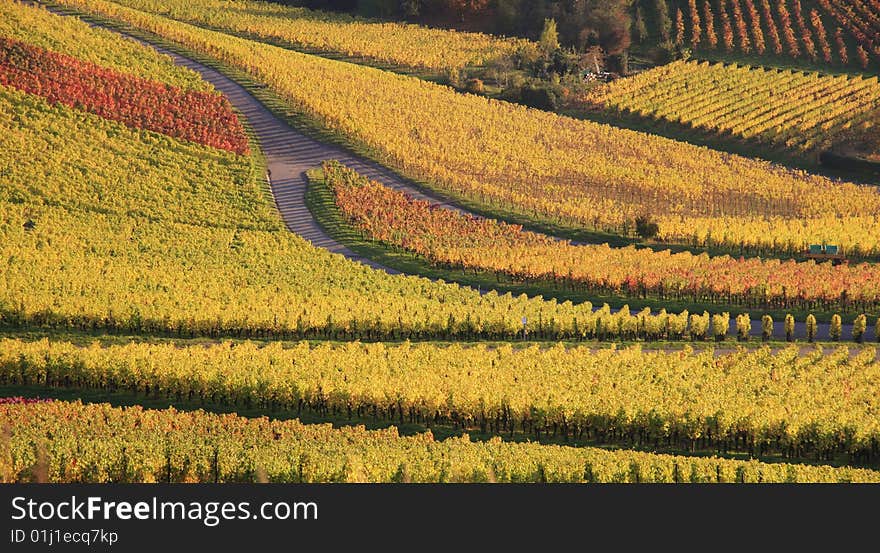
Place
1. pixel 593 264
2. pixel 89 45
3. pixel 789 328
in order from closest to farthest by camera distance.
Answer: pixel 789 328
pixel 593 264
pixel 89 45

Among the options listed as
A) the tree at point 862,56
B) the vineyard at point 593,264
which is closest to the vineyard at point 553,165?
the vineyard at point 593,264

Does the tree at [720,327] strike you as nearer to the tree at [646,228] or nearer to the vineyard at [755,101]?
the tree at [646,228]

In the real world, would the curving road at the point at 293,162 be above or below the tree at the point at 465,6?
below

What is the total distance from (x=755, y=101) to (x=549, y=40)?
1908 centimetres

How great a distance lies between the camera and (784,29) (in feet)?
413

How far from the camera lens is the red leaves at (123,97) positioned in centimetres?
9338

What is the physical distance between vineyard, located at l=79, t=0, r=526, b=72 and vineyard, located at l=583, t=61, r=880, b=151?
14071 millimetres

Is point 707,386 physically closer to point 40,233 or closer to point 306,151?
point 40,233

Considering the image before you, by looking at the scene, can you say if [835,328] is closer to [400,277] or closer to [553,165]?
[400,277]

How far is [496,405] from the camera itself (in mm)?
49438

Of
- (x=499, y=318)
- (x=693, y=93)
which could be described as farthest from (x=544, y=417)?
(x=693, y=93)

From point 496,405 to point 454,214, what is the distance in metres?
35.1

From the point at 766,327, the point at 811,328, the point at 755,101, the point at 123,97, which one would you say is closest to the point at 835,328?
the point at 811,328

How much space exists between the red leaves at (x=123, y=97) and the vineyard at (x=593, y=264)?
12.6 meters
